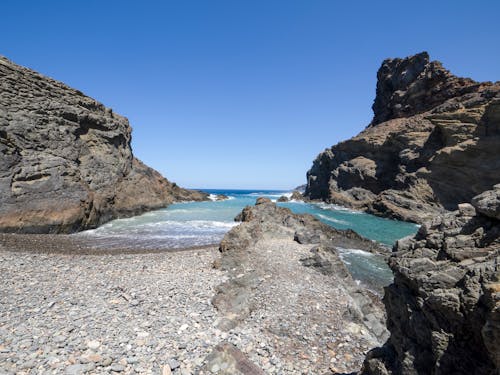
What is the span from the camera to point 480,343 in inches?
143

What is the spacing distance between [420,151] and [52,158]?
211 feet

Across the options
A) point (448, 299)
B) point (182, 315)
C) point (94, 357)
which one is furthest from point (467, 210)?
point (94, 357)

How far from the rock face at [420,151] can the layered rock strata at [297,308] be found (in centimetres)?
4191

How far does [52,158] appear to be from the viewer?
2384 centimetres

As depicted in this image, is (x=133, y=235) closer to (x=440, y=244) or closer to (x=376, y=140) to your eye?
(x=440, y=244)

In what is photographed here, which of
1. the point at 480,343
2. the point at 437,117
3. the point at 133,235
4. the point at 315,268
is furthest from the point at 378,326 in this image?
the point at 437,117

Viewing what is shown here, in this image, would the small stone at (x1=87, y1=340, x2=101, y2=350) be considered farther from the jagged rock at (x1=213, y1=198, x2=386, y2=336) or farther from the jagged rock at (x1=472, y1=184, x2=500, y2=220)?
the jagged rock at (x1=472, y1=184, x2=500, y2=220)

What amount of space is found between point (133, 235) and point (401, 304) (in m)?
23.0

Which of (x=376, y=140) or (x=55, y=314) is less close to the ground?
(x=376, y=140)

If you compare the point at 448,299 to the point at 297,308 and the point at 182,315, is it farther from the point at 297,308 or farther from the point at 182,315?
the point at 182,315

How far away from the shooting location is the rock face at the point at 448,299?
3568 millimetres

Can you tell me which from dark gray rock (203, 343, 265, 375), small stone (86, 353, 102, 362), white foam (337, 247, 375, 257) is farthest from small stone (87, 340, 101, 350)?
white foam (337, 247, 375, 257)

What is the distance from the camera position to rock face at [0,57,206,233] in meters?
20.5

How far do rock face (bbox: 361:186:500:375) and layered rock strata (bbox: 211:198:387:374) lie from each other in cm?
218
